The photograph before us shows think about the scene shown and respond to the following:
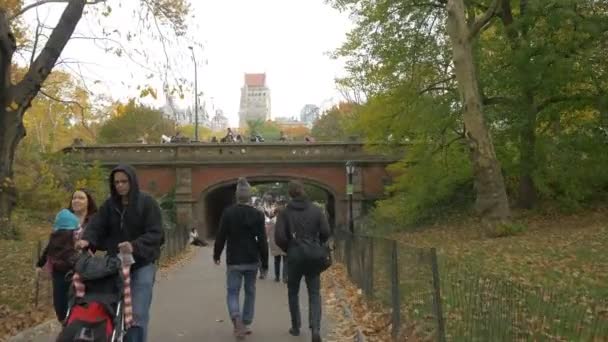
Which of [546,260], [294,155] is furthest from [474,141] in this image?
[294,155]

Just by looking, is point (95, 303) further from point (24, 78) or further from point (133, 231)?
point (24, 78)

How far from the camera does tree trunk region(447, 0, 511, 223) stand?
60.1 ft

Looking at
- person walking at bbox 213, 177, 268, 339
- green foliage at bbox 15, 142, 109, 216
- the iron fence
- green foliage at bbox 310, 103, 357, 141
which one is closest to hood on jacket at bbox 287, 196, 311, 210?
person walking at bbox 213, 177, 268, 339

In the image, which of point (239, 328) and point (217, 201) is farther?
point (217, 201)

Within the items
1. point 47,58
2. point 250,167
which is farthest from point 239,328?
point 250,167

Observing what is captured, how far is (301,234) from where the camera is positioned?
7.30m

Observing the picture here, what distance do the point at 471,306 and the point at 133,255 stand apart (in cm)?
283

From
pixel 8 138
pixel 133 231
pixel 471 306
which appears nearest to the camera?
pixel 133 231

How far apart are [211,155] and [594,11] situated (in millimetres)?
24420

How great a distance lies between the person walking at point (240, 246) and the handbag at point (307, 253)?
1.61 ft

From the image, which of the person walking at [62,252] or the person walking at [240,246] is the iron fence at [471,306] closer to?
the person walking at [240,246]

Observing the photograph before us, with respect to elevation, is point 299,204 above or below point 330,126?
below

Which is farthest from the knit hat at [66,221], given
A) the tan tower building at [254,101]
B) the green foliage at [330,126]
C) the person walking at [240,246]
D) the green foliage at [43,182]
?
the tan tower building at [254,101]

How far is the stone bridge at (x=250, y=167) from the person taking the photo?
38562mm
